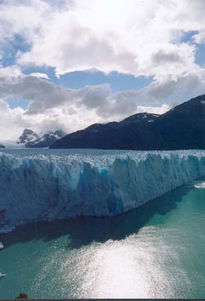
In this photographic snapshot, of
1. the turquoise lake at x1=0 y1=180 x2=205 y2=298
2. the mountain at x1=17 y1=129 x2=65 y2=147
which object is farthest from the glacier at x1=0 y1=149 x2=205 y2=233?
the mountain at x1=17 y1=129 x2=65 y2=147

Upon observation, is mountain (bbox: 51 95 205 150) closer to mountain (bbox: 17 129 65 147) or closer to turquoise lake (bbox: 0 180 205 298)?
turquoise lake (bbox: 0 180 205 298)

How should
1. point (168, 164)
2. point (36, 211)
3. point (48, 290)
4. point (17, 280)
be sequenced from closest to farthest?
point (48, 290) → point (17, 280) → point (36, 211) → point (168, 164)

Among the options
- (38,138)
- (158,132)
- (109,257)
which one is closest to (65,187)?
(109,257)

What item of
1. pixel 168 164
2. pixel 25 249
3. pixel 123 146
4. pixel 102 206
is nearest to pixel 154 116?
pixel 123 146

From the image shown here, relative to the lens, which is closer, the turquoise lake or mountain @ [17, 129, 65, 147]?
the turquoise lake

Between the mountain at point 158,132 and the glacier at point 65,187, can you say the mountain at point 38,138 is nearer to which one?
the mountain at point 158,132

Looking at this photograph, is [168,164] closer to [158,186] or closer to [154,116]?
[158,186]
